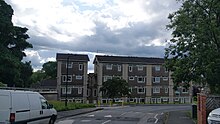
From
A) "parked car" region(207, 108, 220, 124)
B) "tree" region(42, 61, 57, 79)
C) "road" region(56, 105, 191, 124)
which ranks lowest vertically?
"road" region(56, 105, 191, 124)

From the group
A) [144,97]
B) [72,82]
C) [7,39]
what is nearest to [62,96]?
[72,82]

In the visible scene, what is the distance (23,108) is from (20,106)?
0.30m

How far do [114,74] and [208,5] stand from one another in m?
56.7

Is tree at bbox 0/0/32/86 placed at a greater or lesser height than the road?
greater

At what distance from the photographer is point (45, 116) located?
18.3 meters

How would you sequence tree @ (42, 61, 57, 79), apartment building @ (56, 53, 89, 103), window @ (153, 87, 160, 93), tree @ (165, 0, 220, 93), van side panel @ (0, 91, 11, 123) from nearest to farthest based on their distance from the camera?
van side panel @ (0, 91, 11, 123)
tree @ (165, 0, 220, 93)
apartment building @ (56, 53, 89, 103)
window @ (153, 87, 160, 93)
tree @ (42, 61, 57, 79)

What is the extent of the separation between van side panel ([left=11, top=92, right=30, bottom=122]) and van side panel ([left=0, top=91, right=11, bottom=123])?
0.93ft

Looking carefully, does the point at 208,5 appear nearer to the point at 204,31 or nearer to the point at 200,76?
the point at 204,31

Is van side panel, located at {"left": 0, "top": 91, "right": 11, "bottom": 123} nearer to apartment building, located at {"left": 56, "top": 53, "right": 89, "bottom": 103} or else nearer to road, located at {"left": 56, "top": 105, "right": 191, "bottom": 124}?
road, located at {"left": 56, "top": 105, "right": 191, "bottom": 124}

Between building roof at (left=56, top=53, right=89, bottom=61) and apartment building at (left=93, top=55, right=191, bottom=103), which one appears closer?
building roof at (left=56, top=53, right=89, bottom=61)

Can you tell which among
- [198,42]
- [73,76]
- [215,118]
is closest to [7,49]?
[198,42]

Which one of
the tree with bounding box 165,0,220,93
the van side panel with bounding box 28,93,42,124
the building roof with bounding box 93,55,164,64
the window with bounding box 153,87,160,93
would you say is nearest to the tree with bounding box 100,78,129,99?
the building roof with bounding box 93,55,164,64

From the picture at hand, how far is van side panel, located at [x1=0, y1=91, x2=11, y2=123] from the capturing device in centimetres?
1427

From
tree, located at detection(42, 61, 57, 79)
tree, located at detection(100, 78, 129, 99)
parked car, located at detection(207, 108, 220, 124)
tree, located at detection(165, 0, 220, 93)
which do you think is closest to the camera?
parked car, located at detection(207, 108, 220, 124)
